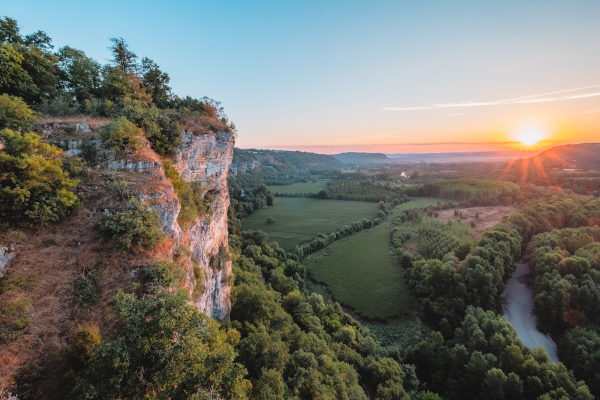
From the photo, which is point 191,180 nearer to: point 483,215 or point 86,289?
point 86,289

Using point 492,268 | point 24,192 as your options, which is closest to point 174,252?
point 24,192

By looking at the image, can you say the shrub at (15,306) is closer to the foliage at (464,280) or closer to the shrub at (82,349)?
the shrub at (82,349)

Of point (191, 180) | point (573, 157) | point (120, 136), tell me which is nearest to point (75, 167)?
point (120, 136)

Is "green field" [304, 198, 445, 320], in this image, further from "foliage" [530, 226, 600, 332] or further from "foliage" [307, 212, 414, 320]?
"foliage" [530, 226, 600, 332]

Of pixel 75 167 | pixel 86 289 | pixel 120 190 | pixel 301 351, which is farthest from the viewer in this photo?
pixel 301 351

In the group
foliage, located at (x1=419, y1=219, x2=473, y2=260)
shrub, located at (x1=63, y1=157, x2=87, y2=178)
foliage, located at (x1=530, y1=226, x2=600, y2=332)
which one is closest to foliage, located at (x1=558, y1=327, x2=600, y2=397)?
foliage, located at (x1=530, y1=226, x2=600, y2=332)

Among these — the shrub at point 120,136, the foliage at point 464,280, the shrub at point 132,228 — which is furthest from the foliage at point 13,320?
the foliage at point 464,280

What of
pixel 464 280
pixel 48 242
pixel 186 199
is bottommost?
pixel 464 280
